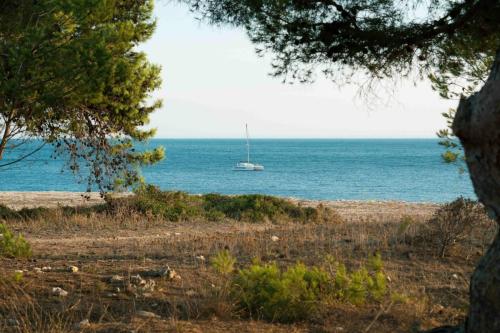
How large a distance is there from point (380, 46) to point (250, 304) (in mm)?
3878

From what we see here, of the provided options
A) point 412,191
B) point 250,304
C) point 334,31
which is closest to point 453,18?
point 334,31

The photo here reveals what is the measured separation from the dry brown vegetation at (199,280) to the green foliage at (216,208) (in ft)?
12.6

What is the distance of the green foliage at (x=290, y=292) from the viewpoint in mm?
5637

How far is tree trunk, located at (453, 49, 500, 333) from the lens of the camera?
4.15m

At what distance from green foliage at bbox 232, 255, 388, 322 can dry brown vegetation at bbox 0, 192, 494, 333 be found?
104 millimetres

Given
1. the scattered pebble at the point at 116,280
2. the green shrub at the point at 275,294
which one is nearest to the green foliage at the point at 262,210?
the scattered pebble at the point at 116,280

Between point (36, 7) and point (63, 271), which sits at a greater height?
point (36, 7)

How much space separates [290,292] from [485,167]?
2153 mm

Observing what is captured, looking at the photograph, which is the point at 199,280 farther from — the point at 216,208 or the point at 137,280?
the point at 216,208

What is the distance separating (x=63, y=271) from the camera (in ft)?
24.9

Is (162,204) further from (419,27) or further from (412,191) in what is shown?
(412,191)

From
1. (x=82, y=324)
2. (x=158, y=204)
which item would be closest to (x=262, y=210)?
(x=158, y=204)

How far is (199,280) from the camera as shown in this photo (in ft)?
23.9

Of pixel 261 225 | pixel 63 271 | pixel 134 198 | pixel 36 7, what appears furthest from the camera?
pixel 134 198
